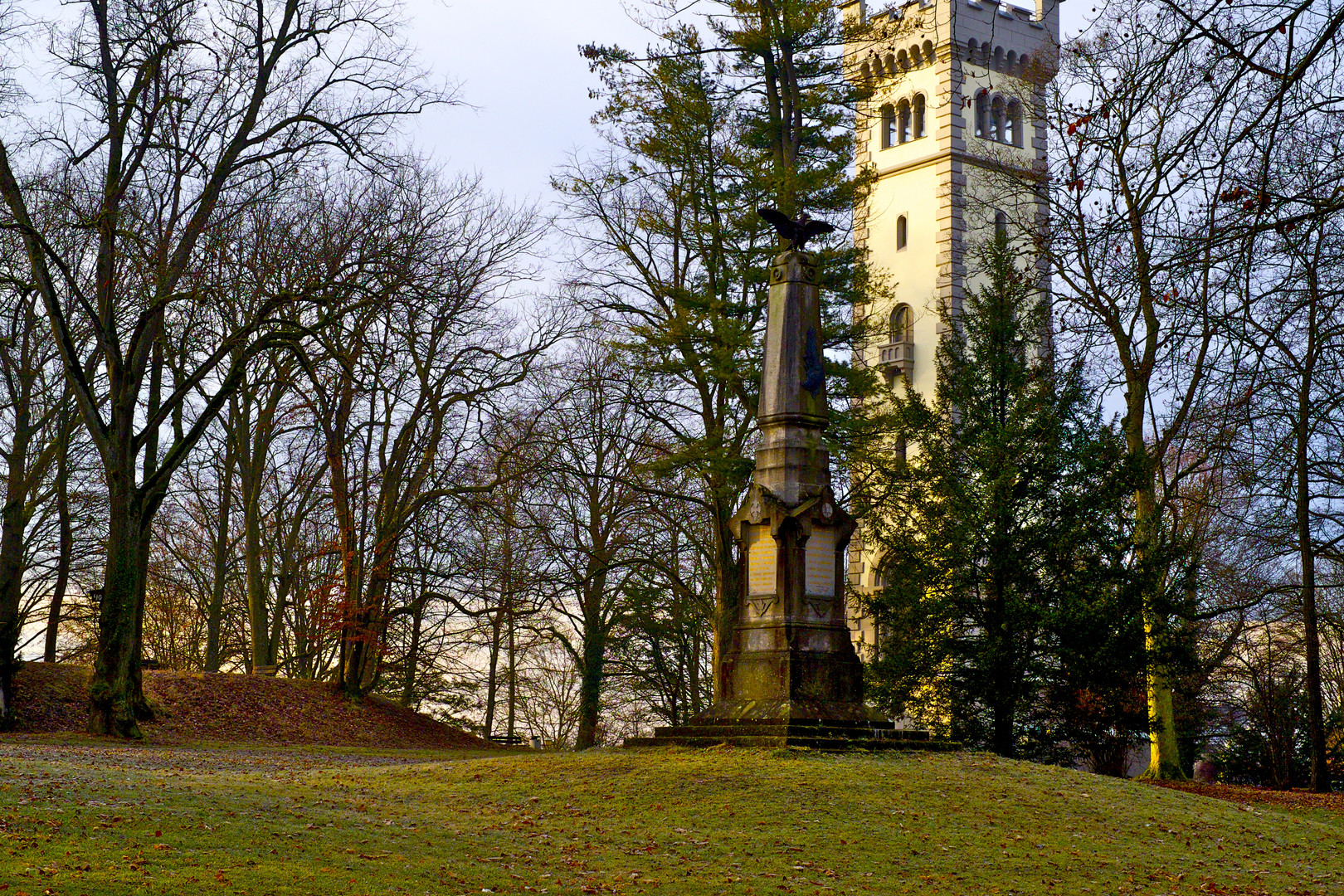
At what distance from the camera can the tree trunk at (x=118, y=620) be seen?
18828 millimetres

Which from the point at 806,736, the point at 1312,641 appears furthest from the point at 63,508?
the point at 1312,641

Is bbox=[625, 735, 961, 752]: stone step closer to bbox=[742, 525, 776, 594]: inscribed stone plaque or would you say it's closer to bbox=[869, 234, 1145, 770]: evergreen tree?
bbox=[742, 525, 776, 594]: inscribed stone plaque

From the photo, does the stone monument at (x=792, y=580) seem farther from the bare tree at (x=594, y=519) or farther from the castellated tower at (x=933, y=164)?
the castellated tower at (x=933, y=164)

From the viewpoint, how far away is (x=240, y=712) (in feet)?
77.0

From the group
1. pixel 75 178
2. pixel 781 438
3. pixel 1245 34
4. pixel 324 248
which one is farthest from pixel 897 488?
pixel 1245 34

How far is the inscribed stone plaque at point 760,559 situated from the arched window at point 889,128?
29.1m

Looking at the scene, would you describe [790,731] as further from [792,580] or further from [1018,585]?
[1018,585]

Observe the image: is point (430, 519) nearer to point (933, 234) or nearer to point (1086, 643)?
point (1086, 643)

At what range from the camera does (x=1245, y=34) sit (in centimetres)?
627

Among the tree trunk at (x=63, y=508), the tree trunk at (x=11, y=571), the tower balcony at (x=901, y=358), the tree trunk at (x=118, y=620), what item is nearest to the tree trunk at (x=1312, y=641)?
the tree trunk at (x=118, y=620)

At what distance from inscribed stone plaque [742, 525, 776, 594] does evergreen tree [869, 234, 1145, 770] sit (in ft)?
17.7

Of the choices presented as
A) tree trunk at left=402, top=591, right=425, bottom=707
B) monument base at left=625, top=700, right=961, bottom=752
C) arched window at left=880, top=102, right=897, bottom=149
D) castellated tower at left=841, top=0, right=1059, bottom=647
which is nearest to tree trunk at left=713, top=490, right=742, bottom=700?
monument base at left=625, top=700, right=961, bottom=752

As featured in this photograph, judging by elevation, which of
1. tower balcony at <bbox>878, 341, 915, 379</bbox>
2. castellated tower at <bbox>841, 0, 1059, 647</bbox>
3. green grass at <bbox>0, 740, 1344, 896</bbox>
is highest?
castellated tower at <bbox>841, 0, 1059, 647</bbox>

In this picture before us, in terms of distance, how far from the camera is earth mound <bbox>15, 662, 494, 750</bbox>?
69.6 ft
